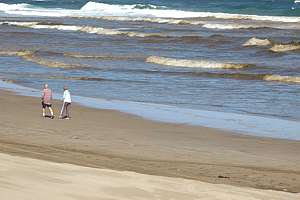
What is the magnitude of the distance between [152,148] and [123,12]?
94.6 metres

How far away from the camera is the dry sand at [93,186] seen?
7.64 m

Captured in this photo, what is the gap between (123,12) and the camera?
352 feet

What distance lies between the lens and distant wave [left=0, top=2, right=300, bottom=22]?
80875 millimetres

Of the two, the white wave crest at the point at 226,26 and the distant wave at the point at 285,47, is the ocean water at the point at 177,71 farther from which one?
the white wave crest at the point at 226,26

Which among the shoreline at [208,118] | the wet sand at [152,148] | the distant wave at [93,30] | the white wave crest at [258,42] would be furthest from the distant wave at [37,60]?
the distant wave at [93,30]

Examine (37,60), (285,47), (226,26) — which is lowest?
(226,26)

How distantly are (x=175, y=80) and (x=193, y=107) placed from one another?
7.39m

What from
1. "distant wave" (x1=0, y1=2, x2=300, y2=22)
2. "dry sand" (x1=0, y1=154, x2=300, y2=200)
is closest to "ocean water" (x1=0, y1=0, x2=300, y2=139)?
"dry sand" (x1=0, y1=154, x2=300, y2=200)

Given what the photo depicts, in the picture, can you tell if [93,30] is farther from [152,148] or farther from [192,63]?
[152,148]

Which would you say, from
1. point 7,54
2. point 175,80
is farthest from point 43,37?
point 175,80

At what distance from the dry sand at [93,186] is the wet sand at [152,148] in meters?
1.64

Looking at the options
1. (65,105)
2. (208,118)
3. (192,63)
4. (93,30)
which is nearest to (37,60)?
(192,63)

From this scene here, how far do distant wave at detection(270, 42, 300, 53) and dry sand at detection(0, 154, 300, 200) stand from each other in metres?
32.4

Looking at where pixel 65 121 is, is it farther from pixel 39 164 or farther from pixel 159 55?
pixel 159 55
